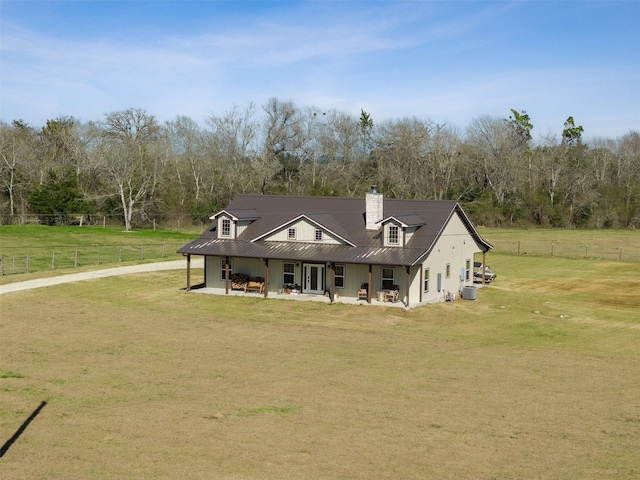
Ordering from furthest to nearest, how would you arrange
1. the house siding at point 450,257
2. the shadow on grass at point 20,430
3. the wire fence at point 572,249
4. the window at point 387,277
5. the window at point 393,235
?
1. the wire fence at point 572,249
2. the house siding at point 450,257
3. the window at point 393,235
4. the window at point 387,277
5. the shadow on grass at point 20,430

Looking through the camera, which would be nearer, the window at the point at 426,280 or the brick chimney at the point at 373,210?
the window at the point at 426,280

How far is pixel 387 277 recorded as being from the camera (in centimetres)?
3619

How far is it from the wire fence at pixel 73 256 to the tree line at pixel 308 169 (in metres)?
18.6

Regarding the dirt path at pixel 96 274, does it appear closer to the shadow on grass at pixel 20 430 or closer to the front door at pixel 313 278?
the front door at pixel 313 278

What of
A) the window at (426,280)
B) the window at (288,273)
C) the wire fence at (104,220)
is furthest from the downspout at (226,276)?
the wire fence at (104,220)

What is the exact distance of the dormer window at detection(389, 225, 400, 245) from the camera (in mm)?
36688

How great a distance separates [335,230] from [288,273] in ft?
11.7

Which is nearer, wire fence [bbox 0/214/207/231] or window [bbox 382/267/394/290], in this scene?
window [bbox 382/267/394/290]

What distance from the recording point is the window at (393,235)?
36.7m

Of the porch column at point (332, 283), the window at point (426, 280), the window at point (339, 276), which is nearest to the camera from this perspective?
the porch column at point (332, 283)

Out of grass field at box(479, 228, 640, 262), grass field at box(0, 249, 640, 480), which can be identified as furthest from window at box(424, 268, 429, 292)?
grass field at box(479, 228, 640, 262)

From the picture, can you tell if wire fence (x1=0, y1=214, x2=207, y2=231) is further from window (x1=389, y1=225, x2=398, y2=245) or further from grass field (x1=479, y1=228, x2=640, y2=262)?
window (x1=389, y1=225, x2=398, y2=245)

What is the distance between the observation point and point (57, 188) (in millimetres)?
80625

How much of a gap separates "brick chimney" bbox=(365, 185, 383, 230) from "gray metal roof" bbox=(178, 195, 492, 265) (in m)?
0.45
